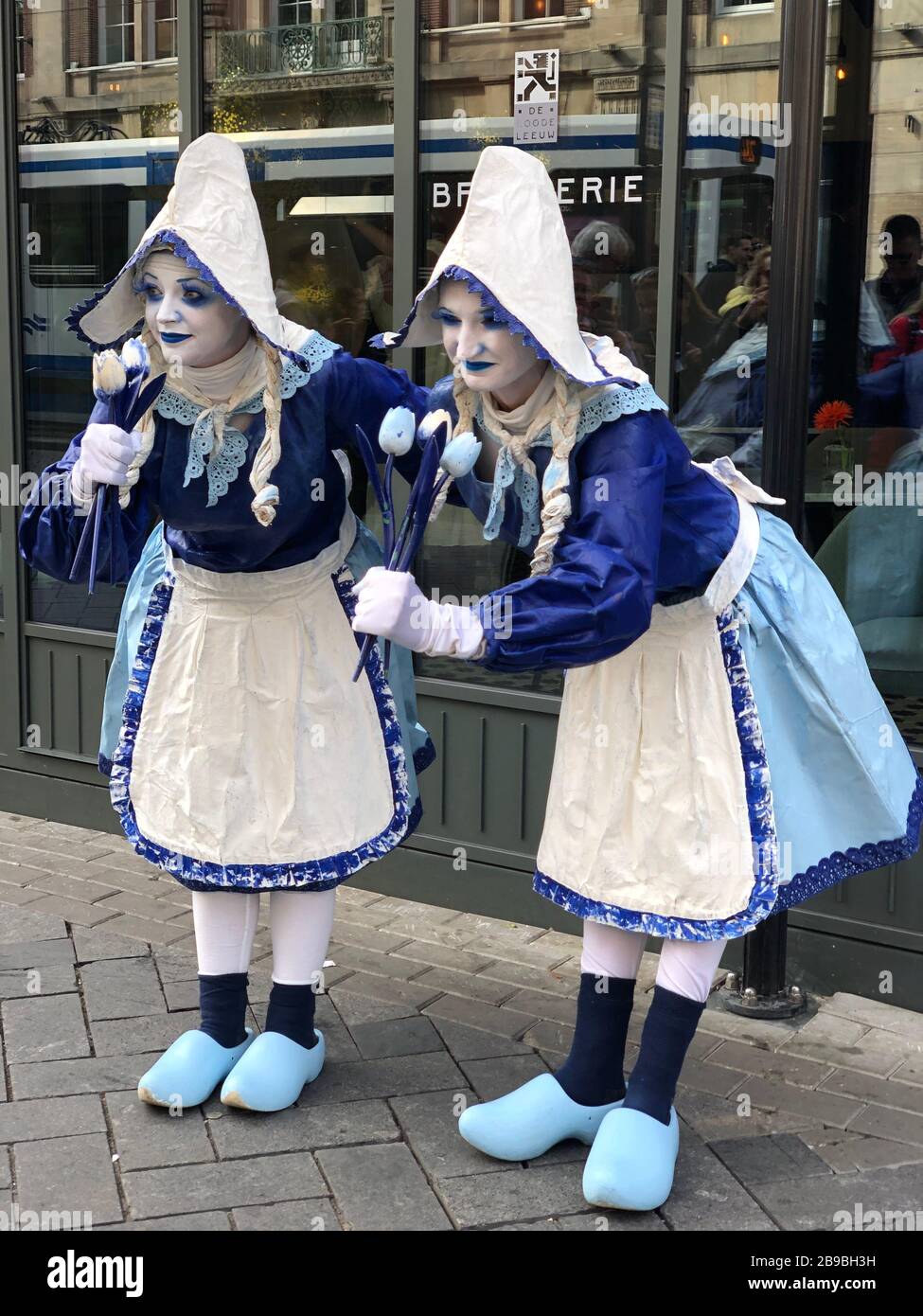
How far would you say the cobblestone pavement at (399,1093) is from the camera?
3.03 meters

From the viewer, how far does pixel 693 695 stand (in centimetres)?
303

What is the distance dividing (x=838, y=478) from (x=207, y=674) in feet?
5.80

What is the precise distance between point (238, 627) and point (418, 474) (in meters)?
0.70

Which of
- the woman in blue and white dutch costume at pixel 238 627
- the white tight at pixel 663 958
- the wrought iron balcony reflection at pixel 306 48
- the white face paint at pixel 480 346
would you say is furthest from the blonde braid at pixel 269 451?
the wrought iron balcony reflection at pixel 306 48

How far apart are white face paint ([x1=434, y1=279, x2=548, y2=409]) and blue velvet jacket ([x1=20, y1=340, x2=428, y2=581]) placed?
0.41 meters

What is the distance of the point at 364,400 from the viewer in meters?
3.28

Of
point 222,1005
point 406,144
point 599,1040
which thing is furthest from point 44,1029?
point 406,144

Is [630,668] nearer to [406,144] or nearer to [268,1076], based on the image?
[268,1076]

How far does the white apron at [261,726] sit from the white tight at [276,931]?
124mm

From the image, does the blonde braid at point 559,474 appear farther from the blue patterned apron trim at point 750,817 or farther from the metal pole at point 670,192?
the metal pole at point 670,192

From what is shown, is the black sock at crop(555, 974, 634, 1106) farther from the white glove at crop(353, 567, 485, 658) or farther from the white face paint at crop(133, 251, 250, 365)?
the white face paint at crop(133, 251, 250, 365)

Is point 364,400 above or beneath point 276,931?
above

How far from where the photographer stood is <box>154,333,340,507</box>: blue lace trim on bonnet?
315cm
